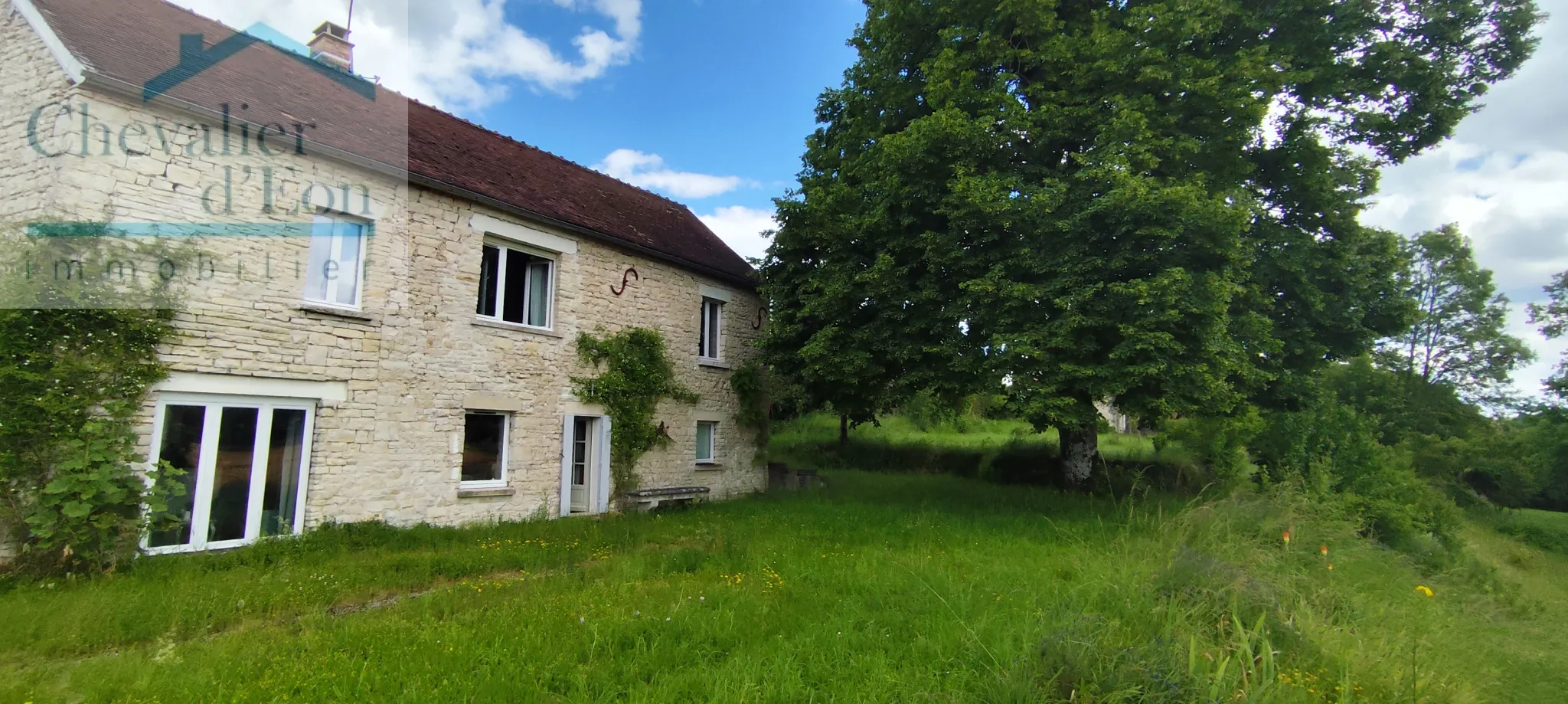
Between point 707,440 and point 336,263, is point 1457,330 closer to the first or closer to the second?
point 707,440

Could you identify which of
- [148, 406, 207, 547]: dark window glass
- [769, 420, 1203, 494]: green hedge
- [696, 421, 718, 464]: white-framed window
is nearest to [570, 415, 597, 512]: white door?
[696, 421, 718, 464]: white-framed window

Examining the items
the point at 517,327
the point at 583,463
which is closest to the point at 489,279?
the point at 517,327

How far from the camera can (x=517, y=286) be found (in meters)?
10.7

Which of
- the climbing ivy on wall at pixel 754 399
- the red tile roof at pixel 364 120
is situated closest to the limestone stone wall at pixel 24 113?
the red tile roof at pixel 364 120

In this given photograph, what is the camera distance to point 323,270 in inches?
328

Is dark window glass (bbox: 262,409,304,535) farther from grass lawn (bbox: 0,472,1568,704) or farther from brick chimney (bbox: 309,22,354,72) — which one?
brick chimney (bbox: 309,22,354,72)

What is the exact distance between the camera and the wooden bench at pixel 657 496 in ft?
37.7

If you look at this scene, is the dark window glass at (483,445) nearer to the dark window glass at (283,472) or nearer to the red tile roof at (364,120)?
the dark window glass at (283,472)

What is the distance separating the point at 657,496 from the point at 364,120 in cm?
747

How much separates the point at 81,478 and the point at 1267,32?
1629 centimetres

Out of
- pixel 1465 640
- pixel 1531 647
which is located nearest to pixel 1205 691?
pixel 1465 640

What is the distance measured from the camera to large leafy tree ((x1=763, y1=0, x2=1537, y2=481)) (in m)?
9.03

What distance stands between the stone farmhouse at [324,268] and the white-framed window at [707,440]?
109 cm

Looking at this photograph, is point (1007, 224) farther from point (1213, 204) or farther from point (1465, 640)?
point (1465, 640)
